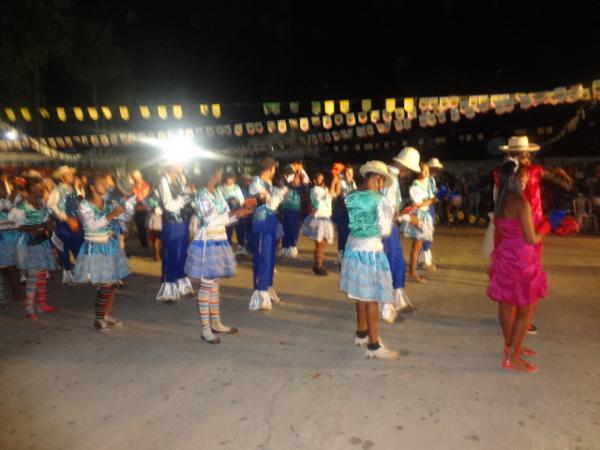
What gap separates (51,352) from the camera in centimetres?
469

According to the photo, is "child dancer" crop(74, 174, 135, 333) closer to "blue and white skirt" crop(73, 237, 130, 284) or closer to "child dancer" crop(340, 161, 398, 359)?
"blue and white skirt" crop(73, 237, 130, 284)

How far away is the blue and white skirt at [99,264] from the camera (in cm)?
504

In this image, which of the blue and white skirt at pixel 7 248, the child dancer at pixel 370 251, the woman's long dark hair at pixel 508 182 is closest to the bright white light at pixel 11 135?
the blue and white skirt at pixel 7 248

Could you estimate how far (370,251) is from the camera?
4.28 meters

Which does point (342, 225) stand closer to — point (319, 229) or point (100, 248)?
point (319, 229)

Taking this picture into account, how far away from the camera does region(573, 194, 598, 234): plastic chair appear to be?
13.3m

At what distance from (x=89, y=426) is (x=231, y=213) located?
2.32m

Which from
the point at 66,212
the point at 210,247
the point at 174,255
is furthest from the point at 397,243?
the point at 66,212

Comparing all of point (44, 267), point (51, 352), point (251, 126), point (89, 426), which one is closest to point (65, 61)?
point (251, 126)

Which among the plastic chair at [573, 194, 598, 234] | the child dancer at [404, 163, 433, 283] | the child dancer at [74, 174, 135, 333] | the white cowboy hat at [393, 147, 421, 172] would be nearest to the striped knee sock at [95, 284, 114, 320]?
the child dancer at [74, 174, 135, 333]

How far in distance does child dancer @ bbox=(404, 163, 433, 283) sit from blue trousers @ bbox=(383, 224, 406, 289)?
46.3 inches

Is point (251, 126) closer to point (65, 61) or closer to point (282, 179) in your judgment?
point (282, 179)

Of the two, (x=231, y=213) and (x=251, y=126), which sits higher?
(x=251, y=126)

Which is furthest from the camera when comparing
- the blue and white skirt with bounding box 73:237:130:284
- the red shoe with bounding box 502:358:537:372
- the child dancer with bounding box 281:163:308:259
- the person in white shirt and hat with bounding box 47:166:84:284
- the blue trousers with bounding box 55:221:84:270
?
the child dancer with bounding box 281:163:308:259
